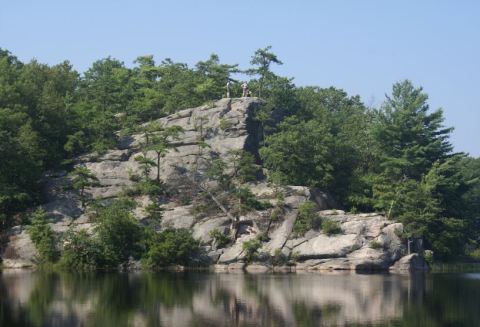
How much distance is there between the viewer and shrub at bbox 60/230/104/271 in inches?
1849

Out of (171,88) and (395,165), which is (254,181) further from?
(171,88)

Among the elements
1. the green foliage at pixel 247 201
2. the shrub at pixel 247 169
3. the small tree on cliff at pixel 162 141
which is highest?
the small tree on cliff at pixel 162 141

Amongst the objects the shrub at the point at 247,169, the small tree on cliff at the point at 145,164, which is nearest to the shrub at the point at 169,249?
the small tree on cliff at the point at 145,164

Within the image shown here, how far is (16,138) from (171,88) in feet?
67.6

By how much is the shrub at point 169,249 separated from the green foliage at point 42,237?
19.1ft

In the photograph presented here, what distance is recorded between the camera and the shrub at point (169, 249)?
47125mm

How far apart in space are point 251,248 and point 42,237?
509 inches

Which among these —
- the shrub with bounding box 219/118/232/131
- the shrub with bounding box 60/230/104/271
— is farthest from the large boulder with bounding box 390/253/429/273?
the shrub with bounding box 219/118/232/131

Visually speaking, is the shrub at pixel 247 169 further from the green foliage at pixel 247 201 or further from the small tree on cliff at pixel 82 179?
the small tree on cliff at pixel 82 179

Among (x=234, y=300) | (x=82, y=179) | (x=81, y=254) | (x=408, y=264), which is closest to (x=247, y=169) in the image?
(x=82, y=179)

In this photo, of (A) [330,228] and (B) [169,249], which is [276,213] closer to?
(A) [330,228]

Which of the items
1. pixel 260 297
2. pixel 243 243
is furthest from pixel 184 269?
pixel 260 297

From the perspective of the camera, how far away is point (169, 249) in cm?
4725

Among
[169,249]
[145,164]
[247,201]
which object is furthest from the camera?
[145,164]
